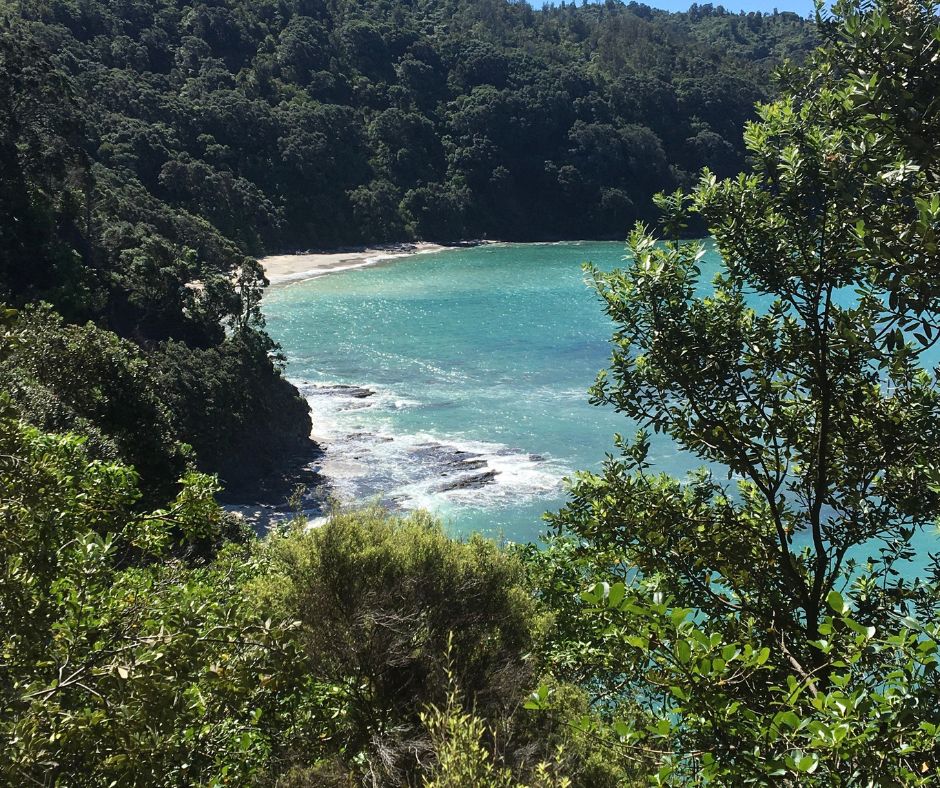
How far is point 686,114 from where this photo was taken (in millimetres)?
115750

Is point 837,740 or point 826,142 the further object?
point 826,142

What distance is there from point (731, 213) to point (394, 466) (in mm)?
28955

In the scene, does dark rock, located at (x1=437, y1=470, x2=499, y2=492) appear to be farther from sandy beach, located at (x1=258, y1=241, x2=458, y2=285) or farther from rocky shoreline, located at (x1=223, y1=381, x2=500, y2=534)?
sandy beach, located at (x1=258, y1=241, x2=458, y2=285)

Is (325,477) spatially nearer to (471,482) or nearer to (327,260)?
(471,482)

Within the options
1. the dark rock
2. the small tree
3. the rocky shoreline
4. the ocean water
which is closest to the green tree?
the small tree

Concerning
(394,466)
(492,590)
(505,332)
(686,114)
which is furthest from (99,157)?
(686,114)

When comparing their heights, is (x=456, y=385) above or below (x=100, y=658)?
below

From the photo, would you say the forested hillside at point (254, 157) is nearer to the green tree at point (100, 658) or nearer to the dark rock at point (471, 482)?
the dark rock at point (471, 482)

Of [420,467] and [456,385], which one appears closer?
[420,467]

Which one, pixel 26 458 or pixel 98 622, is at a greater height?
pixel 26 458

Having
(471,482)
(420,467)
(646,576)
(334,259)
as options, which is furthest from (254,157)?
(646,576)

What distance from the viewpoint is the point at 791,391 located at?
5.98m

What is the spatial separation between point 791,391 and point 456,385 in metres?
40.0

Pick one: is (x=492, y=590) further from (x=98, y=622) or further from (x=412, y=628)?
(x=98, y=622)
